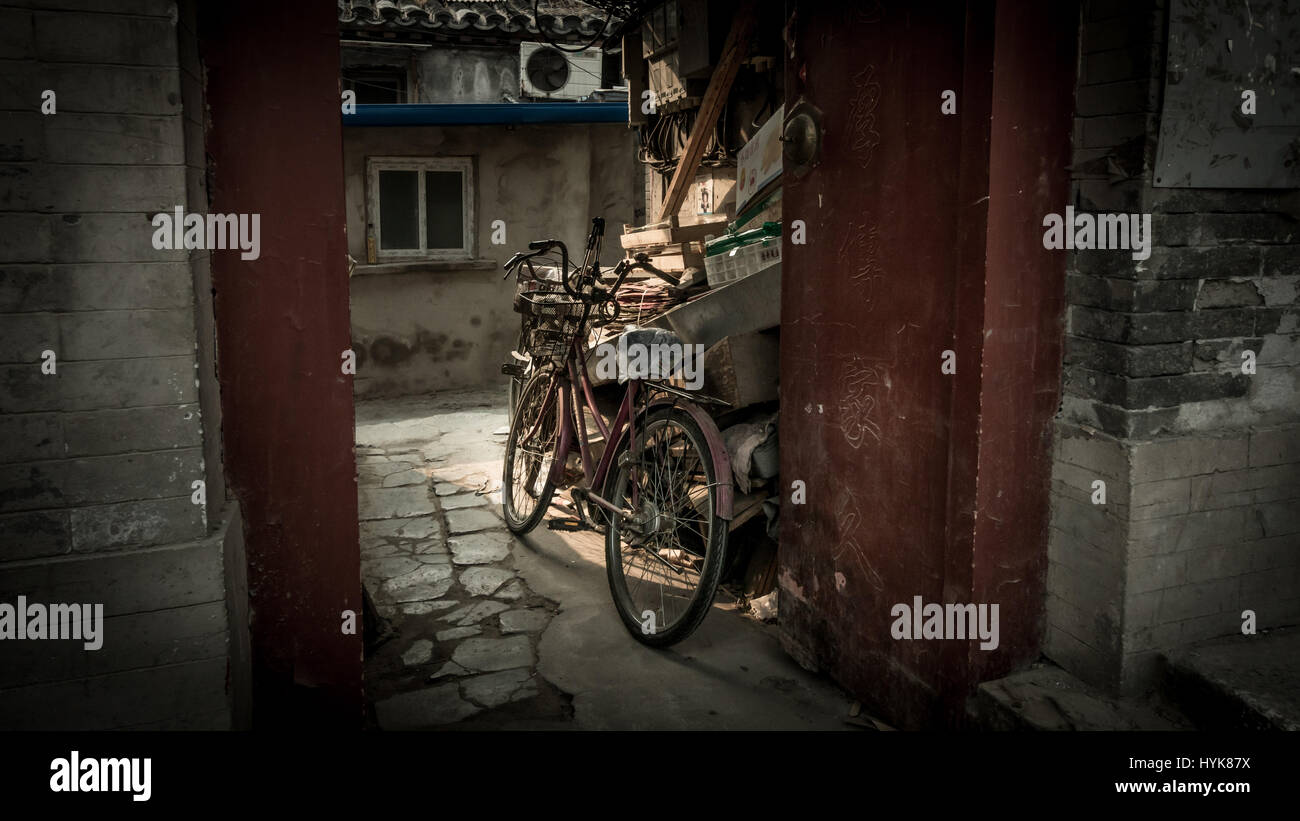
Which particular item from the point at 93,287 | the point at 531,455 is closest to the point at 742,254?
the point at 531,455

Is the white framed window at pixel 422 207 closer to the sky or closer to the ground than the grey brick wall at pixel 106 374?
closer to the sky

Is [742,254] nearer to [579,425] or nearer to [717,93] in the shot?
[579,425]

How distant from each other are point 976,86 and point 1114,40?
15.1 inches

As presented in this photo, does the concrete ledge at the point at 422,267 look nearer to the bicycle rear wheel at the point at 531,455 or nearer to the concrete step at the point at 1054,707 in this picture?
the bicycle rear wheel at the point at 531,455

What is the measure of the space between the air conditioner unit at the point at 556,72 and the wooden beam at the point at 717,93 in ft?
19.6

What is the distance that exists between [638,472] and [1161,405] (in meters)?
2.17

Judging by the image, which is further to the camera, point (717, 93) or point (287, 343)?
point (717, 93)

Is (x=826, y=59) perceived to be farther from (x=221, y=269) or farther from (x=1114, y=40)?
(x=221, y=269)

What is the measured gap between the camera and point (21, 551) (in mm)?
2240

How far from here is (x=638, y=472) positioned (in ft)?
14.0

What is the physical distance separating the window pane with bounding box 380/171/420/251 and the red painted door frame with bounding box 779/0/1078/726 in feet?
23.8

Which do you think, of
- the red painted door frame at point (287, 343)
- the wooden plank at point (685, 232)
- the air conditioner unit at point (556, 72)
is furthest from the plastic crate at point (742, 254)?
the air conditioner unit at point (556, 72)

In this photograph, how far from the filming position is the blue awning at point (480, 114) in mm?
9391
